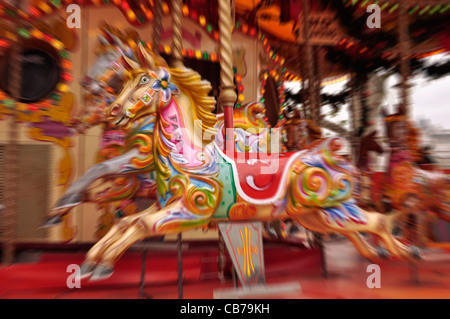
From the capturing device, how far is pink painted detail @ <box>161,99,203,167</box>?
1612 millimetres

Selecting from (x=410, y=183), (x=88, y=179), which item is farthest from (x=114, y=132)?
(x=410, y=183)

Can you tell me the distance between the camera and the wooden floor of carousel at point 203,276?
65.5 inches

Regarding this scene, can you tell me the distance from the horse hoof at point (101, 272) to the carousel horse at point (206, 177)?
7 centimetres

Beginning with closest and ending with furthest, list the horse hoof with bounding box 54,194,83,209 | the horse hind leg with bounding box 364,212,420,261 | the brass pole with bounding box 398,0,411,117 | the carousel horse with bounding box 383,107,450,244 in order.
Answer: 1. the horse hind leg with bounding box 364,212,420,261
2. the horse hoof with bounding box 54,194,83,209
3. the brass pole with bounding box 398,0,411,117
4. the carousel horse with bounding box 383,107,450,244

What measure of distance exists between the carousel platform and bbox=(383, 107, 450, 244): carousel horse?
44 cm

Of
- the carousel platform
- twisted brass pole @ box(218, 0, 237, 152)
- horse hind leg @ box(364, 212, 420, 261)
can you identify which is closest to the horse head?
twisted brass pole @ box(218, 0, 237, 152)

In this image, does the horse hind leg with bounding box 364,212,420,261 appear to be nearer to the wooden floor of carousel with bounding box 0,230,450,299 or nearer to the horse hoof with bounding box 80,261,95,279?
the wooden floor of carousel with bounding box 0,230,450,299

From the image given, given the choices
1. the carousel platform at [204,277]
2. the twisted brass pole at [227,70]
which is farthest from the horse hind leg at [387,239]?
the twisted brass pole at [227,70]

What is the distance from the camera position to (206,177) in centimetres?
159

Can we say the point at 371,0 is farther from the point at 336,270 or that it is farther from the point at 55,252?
the point at 55,252

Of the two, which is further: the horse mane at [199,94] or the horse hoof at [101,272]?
the horse mane at [199,94]

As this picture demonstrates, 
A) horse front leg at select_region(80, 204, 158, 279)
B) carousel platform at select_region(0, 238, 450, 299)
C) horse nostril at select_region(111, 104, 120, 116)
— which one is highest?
horse nostril at select_region(111, 104, 120, 116)

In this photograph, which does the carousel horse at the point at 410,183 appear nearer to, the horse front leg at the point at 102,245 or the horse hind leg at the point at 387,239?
the horse hind leg at the point at 387,239
